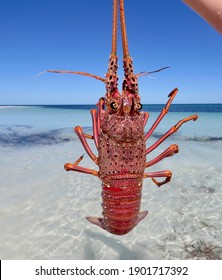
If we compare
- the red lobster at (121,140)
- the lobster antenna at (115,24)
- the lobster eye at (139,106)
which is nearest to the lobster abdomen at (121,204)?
the red lobster at (121,140)

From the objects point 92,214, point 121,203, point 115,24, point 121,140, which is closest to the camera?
point 115,24

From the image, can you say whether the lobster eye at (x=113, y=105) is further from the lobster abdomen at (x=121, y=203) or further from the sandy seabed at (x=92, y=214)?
the sandy seabed at (x=92, y=214)

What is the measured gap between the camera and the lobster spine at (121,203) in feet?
10.0

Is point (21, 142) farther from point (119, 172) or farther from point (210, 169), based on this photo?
point (119, 172)

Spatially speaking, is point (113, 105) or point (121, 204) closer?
point (113, 105)

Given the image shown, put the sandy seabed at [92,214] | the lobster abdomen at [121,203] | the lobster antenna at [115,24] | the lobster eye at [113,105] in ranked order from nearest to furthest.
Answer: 1. the lobster antenna at [115,24]
2. the lobster eye at [113,105]
3. the lobster abdomen at [121,203]
4. the sandy seabed at [92,214]

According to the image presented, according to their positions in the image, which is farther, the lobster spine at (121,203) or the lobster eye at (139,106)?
the lobster spine at (121,203)

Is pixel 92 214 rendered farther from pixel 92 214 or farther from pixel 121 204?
pixel 121 204

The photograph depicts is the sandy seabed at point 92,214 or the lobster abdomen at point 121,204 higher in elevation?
the lobster abdomen at point 121,204

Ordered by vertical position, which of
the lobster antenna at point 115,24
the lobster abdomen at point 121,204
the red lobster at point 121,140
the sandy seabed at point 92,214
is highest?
the lobster antenna at point 115,24

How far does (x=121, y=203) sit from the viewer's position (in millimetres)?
3201

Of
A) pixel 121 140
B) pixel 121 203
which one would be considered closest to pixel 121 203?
pixel 121 203

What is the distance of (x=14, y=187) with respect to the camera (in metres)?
9.05

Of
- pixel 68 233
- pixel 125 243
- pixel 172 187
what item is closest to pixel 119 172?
pixel 125 243
